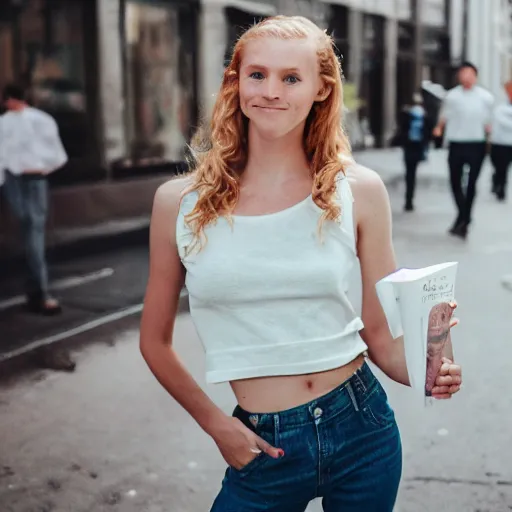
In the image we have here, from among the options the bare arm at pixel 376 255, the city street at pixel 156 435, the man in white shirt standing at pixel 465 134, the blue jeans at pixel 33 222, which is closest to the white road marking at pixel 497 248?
the man in white shirt standing at pixel 465 134

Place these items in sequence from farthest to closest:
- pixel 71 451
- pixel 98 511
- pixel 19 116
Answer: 1. pixel 19 116
2. pixel 71 451
3. pixel 98 511

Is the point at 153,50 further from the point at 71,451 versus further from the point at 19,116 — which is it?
the point at 71,451

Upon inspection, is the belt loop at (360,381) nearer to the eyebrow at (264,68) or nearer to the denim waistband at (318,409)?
the denim waistband at (318,409)

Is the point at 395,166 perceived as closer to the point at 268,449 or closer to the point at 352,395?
the point at 352,395

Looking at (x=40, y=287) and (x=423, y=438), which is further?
(x=40, y=287)

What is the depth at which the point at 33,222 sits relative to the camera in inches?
305

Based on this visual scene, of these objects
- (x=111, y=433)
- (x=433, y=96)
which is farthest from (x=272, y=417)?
(x=433, y=96)

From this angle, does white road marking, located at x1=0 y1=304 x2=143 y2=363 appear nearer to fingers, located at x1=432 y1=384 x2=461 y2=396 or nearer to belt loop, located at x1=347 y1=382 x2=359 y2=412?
belt loop, located at x1=347 y1=382 x2=359 y2=412

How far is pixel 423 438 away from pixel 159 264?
109 inches

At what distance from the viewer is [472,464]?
4.07 metres

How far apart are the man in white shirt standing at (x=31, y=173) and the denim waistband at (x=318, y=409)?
5.85m

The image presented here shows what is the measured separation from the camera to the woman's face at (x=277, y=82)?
183 cm

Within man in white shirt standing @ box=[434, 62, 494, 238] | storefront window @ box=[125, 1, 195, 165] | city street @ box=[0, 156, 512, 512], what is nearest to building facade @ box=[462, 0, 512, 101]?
storefront window @ box=[125, 1, 195, 165]

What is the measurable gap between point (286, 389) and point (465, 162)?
914 cm
